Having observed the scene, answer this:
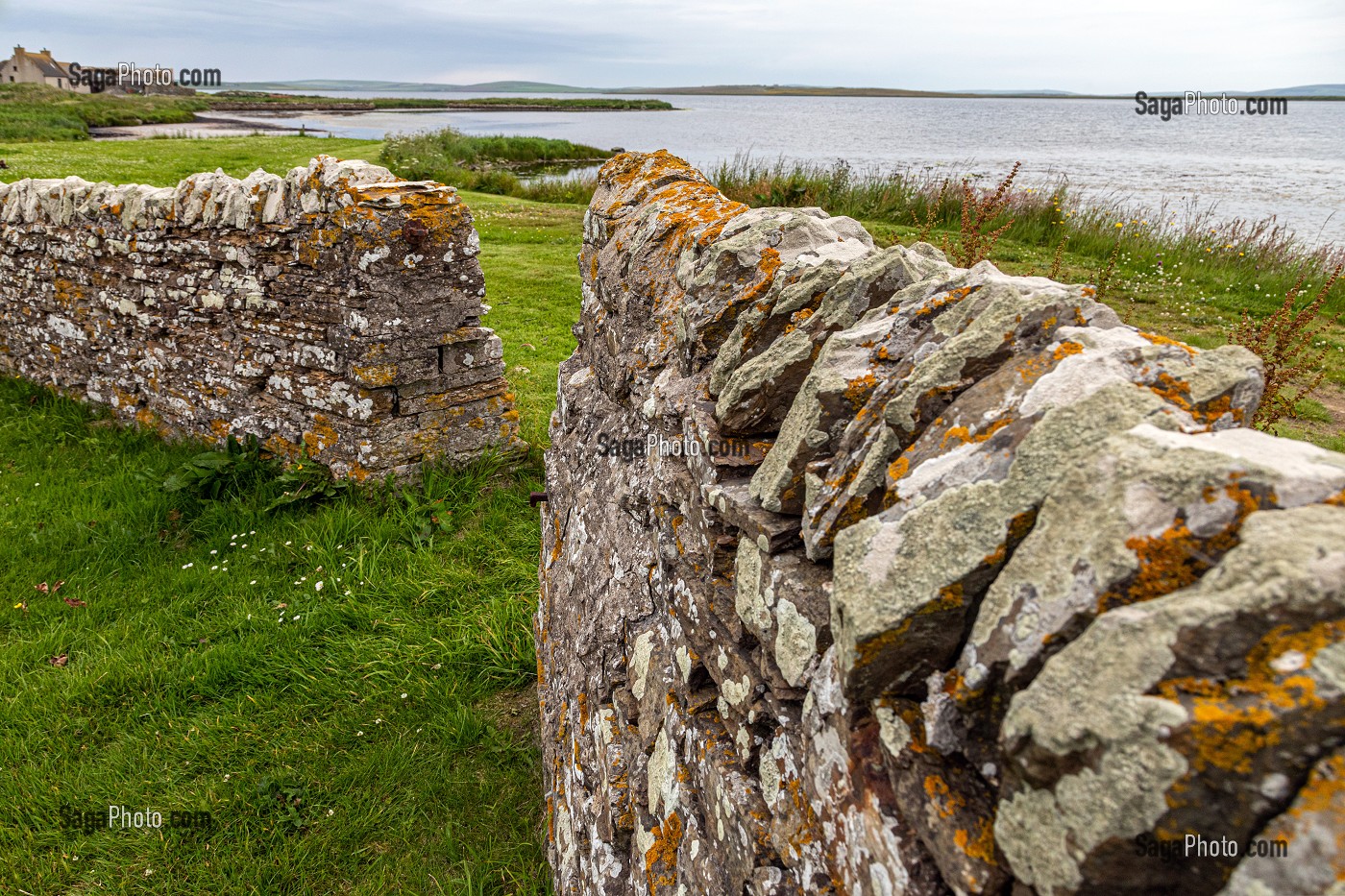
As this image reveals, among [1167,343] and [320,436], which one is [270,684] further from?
[1167,343]

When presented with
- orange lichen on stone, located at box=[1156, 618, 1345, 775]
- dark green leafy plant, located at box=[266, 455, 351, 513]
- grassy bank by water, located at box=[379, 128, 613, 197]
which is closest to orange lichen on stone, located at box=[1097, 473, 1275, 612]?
orange lichen on stone, located at box=[1156, 618, 1345, 775]

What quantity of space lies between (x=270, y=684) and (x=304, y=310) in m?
3.28

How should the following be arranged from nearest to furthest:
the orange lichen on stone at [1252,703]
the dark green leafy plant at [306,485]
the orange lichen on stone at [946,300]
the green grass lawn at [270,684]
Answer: the orange lichen on stone at [1252,703] < the orange lichen on stone at [946,300] < the green grass lawn at [270,684] < the dark green leafy plant at [306,485]

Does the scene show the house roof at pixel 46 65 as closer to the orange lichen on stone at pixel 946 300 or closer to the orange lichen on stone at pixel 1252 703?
the orange lichen on stone at pixel 946 300

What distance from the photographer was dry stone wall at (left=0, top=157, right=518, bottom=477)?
647cm

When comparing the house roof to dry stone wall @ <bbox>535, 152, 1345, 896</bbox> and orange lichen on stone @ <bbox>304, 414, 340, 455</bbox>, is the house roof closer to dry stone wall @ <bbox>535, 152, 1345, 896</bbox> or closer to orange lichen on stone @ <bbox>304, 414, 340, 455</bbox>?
orange lichen on stone @ <bbox>304, 414, 340, 455</bbox>

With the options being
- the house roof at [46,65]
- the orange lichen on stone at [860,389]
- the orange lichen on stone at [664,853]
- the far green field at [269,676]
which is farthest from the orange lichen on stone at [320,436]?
the house roof at [46,65]

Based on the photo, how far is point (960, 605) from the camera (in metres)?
1.38

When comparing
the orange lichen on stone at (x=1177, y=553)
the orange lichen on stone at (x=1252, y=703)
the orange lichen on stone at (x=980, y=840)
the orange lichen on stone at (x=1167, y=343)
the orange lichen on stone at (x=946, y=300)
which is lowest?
the orange lichen on stone at (x=980, y=840)

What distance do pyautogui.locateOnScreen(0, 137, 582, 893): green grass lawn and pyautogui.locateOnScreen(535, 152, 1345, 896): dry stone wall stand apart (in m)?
1.73

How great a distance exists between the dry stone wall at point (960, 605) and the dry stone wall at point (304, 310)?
4.34 metres

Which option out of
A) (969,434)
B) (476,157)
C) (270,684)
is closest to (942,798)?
(969,434)

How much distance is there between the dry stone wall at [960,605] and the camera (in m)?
0.99

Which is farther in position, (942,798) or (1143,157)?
(1143,157)
